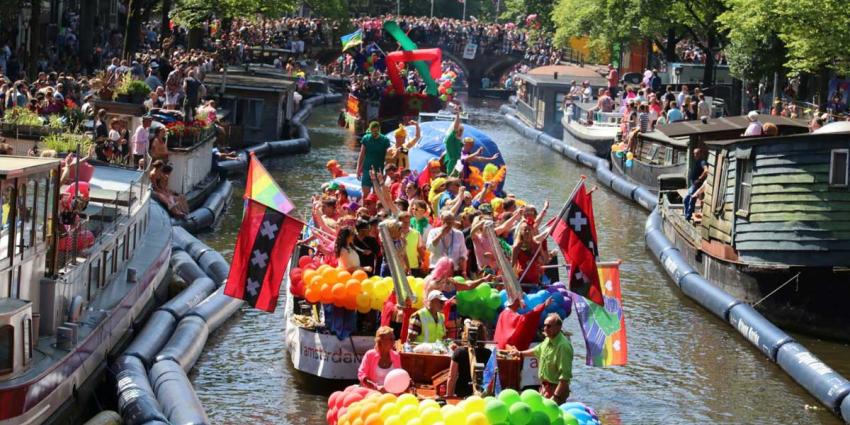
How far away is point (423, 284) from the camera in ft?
72.5

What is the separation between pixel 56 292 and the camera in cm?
2058

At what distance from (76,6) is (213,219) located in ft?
124

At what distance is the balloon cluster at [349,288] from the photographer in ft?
73.1

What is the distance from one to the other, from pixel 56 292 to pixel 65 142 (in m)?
9.58

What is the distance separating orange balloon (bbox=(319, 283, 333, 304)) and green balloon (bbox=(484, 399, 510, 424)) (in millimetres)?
6852

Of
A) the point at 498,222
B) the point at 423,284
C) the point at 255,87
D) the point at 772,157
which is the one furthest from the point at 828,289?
the point at 255,87

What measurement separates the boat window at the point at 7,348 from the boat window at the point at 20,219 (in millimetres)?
1323

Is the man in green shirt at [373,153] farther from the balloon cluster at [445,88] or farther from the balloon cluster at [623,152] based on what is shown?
the balloon cluster at [445,88]

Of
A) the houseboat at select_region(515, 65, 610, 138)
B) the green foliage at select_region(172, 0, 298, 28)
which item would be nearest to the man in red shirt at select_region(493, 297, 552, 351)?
the green foliage at select_region(172, 0, 298, 28)

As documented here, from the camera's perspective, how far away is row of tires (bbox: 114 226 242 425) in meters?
20.4

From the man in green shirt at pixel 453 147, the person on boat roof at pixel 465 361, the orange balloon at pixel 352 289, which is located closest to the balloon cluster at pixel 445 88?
the man in green shirt at pixel 453 147

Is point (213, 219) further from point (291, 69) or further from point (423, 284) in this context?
point (291, 69)

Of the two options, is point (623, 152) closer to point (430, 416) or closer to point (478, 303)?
point (478, 303)

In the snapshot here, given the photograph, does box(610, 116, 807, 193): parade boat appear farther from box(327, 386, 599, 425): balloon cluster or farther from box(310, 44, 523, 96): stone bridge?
box(310, 44, 523, 96): stone bridge
